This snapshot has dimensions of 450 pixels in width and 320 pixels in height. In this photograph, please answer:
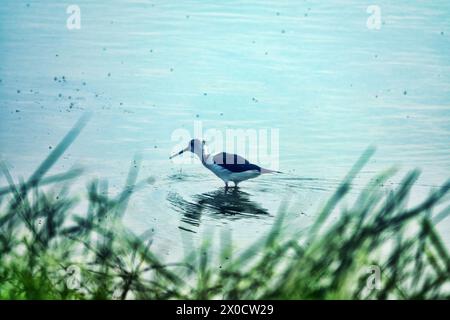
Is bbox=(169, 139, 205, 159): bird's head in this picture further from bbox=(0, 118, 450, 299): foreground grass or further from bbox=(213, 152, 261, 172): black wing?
bbox=(0, 118, 450, 299): foreground grass

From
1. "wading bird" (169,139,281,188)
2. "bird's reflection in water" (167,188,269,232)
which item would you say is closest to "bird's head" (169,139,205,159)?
"wading bird" (169,139,281,188)

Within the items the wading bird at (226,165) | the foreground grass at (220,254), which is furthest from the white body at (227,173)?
the foreground grass at (220,254)

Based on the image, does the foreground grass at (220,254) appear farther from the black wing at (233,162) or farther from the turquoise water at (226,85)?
the black wing at (233,162)

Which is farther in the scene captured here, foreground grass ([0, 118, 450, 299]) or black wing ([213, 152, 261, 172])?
black wing ([213, 152, 261, 172])

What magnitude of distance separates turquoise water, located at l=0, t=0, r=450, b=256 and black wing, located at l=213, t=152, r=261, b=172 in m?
0.06

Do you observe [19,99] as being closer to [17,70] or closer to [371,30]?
[17,70]

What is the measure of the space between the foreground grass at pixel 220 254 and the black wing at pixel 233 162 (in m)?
0.20

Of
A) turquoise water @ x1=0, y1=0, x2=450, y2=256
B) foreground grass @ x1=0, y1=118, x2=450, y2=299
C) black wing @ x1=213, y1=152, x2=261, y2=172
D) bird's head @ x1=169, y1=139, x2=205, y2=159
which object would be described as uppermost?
turquoise water @ x1=0, y1=0, x2=450, y2=256

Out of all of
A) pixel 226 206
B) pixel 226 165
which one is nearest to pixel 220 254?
pixel 226 206

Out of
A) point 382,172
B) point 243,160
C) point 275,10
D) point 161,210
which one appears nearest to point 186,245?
point 161,210

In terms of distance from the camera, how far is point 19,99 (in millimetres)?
2236

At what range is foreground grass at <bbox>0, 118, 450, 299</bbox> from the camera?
6.19 feet

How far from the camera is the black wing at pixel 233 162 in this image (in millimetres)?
2178

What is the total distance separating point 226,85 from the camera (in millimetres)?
2229
